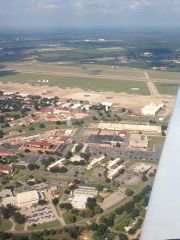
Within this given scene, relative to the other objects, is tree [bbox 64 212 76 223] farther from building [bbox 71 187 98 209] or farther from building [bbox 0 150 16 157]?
building [bbox 0 150 16 157]

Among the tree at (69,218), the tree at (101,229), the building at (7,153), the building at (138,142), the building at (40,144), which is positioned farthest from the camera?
the building at (40,144)

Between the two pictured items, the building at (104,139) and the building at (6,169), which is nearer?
the building at (6,169)

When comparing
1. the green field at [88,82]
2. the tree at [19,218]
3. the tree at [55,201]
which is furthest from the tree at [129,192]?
the green field at [88,82]

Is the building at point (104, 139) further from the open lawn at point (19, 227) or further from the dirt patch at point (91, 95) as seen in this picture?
the open lawn at point (19, 227)

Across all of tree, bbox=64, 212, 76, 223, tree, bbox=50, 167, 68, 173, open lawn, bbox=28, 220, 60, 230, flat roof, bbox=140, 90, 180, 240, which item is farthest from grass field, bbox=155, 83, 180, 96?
flat roof, bbox=140, 90, 180, 240

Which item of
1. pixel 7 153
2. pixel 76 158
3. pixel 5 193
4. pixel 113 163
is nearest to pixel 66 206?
pixel 5 193

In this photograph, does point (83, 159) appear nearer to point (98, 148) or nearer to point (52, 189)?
point (98, 148)

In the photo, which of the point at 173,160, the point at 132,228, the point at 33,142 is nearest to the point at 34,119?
the point at 33,142
